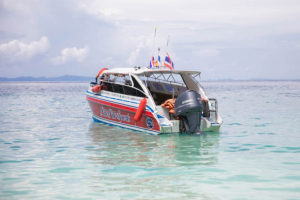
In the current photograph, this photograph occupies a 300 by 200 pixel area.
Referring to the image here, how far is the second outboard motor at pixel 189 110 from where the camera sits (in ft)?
37.2

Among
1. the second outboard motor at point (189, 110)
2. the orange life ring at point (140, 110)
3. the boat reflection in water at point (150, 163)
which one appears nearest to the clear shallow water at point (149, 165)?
the boat reflection in water at point (150, 163)

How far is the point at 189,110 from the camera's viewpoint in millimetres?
11344

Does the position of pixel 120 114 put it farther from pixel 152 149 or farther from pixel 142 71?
pixel 152 149

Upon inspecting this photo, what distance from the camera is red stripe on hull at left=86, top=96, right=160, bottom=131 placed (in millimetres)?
12031

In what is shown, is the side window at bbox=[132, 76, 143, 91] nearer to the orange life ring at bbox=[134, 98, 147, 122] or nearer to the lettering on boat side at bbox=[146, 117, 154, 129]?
the orange life ring at bbox=[134, 98, 147, 122]

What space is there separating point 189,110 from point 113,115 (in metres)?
3.72

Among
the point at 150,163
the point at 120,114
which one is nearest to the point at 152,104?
the point at 120,114

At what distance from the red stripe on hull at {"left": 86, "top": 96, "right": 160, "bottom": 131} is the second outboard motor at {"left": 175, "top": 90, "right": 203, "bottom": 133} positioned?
0.84 m

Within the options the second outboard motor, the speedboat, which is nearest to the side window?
the speedboat

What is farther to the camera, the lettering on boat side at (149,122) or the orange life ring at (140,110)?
the lettering on boat side at (149,122)

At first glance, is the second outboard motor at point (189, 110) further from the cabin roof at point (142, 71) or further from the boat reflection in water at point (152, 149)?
the cabin roof at point (142, 71)

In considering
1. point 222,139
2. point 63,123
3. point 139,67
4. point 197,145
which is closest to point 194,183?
point 197,145

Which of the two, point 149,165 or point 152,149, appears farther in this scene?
point 152,149

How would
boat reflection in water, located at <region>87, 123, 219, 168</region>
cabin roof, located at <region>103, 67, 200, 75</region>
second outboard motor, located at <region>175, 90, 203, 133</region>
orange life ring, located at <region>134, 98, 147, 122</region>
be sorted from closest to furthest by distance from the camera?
boat reflection in water, located at <region>87, 123, 219, 168</region>, second outboard motor, located at <region>175, 90, 203, 133</region>, orange life ring, located at <region>134, 98, 147, 122</region>, cabin roof, located at <region>103, 67, 200, 75</region>
